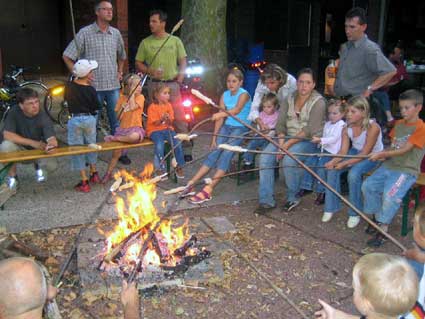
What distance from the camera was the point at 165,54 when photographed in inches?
290

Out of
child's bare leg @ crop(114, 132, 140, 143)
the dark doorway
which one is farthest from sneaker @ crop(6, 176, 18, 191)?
the dark doorway

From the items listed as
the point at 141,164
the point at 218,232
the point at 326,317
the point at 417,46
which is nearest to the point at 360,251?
the point at 218,232

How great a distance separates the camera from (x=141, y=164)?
7.48 m

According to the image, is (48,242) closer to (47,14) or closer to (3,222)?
(3,222)

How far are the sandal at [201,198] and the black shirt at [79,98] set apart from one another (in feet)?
5.60

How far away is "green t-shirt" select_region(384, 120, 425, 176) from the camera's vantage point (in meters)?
4.97

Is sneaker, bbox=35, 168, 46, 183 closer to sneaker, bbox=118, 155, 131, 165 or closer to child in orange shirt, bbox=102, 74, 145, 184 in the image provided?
child in orange shirt, bbox=102, 74, 145, 184

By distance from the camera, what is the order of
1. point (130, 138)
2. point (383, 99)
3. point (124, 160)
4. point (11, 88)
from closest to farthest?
point (130, 138) → point (124, 160) → point (383, 99) → point (11, 88)

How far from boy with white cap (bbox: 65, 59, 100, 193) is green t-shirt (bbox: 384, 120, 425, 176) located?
3.51 m

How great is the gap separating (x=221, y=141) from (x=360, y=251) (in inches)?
103

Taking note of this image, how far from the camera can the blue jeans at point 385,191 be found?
16.7 feet

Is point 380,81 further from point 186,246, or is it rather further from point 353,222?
point 186,246

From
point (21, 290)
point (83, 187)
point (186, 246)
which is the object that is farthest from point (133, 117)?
point (21, 290)

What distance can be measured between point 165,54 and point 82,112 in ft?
5.32
